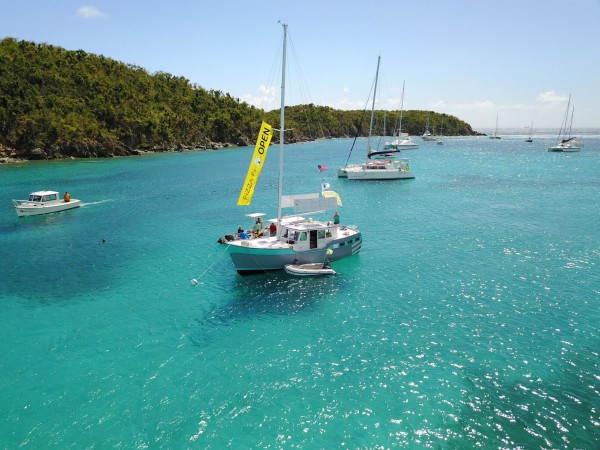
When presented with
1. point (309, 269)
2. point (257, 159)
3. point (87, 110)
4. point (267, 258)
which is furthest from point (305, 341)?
point (87, 110)

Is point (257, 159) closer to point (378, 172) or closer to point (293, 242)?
point (293, 242)

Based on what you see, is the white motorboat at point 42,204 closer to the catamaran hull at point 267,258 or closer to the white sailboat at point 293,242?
the white sailboat at point 293,242

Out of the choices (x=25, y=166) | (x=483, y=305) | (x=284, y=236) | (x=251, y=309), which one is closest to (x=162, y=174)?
(x=25, y=166)

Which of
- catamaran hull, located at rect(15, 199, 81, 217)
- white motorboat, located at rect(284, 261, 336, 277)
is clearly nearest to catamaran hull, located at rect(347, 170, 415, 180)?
catamaran hull, located at rect(15, 199, 81, 217)

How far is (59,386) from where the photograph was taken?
20016mm

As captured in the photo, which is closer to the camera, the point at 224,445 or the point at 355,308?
the point at 224,445

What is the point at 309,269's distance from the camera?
33.3 meters

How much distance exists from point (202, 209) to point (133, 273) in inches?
1061

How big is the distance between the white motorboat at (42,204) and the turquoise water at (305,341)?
6.12 metres

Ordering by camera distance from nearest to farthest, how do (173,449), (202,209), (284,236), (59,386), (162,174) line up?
(173,449), (59,386), (284,236), (202,209), (162,174)

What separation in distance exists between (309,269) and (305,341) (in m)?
9.84

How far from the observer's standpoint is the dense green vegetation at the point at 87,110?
388 feet

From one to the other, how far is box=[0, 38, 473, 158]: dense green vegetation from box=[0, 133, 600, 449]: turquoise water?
85.3 meters

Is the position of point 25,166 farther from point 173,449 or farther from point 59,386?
point 173,449
